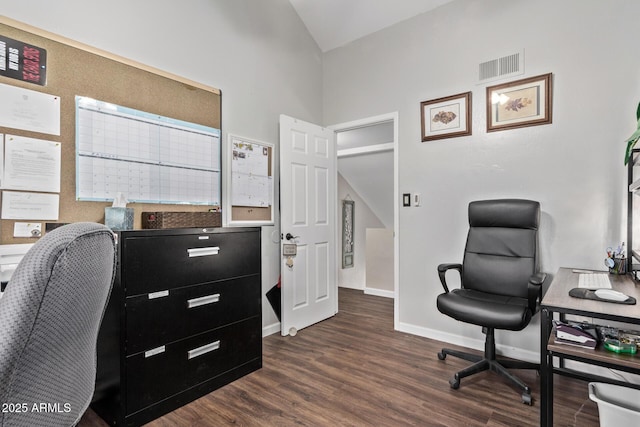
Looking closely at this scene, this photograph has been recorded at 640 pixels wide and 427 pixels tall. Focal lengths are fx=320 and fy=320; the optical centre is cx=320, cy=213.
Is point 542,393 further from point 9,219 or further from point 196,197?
point 9,219

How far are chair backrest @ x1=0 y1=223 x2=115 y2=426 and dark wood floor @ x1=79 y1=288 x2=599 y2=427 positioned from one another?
46.3 inches

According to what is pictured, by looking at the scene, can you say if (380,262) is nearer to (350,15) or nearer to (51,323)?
(350,15)

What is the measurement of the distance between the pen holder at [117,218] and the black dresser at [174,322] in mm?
327

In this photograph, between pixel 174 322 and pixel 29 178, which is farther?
pixel 174 322

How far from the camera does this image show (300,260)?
3.06 metres

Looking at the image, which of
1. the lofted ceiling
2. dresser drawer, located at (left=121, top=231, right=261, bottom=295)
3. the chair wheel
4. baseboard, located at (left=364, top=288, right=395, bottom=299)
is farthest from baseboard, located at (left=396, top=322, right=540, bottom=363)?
the lofted ceiling

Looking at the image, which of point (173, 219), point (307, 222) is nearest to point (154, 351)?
point (173, 219)

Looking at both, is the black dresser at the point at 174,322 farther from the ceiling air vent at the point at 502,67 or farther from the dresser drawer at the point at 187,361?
the ceiling air vent at the point at 502,67

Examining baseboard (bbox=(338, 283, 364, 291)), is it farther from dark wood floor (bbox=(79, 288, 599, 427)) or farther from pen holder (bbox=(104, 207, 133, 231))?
pen holder (bbox=(104, 207, 133, 231))

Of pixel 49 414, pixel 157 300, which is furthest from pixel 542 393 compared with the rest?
pixel 157 300

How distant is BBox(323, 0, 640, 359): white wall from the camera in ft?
6.97

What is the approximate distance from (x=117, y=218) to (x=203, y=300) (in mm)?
697

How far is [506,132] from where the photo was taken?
8.23 feet

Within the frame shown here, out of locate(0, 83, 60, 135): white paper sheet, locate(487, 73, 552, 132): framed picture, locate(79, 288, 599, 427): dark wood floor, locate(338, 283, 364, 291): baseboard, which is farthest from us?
locate(338, 283, 364, 291): baseboard
